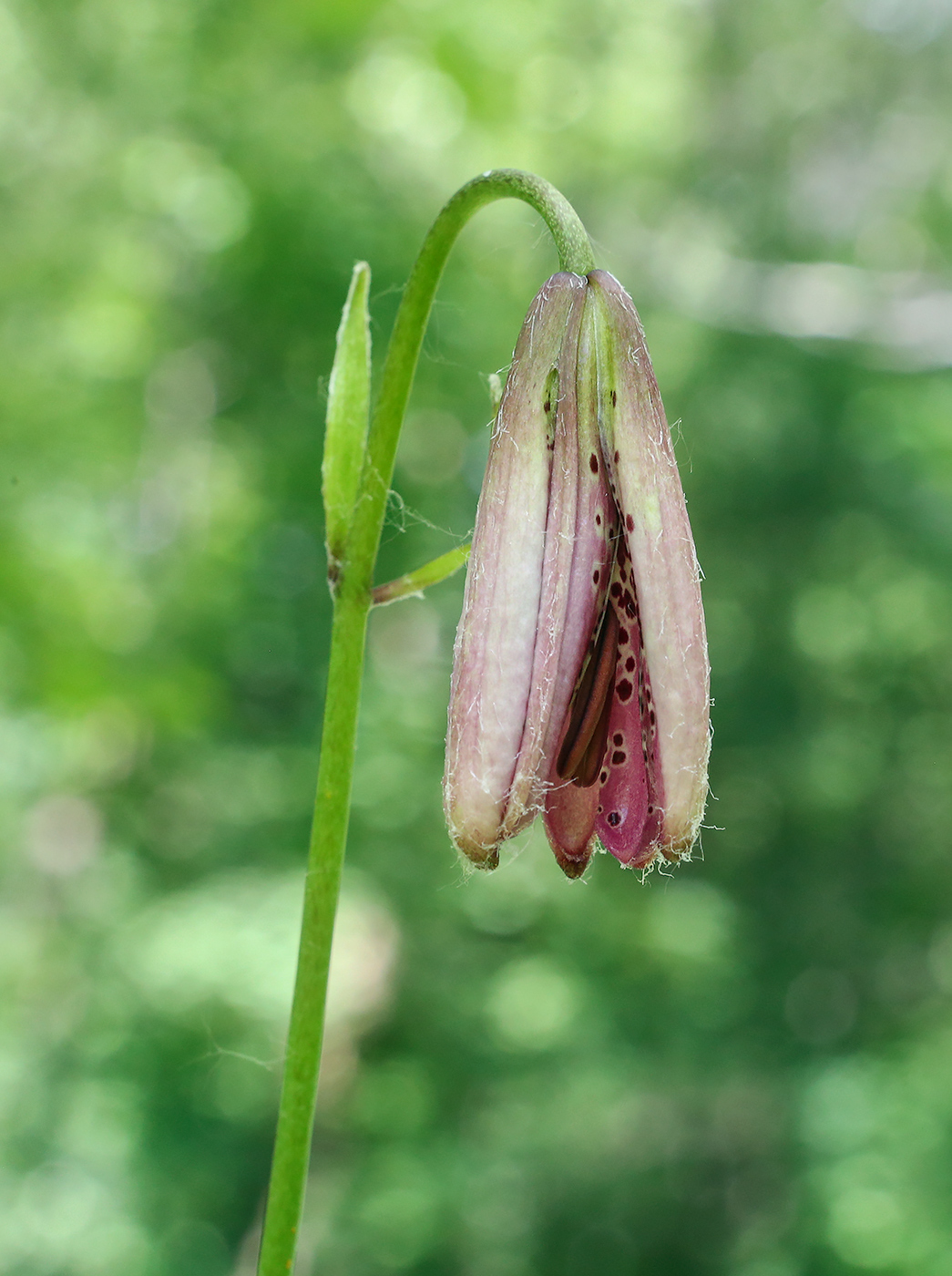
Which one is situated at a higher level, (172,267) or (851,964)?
(172,267)

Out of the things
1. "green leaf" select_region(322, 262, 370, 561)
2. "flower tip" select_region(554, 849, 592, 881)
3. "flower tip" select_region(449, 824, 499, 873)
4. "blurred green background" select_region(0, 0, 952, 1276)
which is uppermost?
"blurred green background" select_region(0, 0, 952, 1276)

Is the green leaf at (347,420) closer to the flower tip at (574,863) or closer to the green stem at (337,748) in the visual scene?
the green stem at (337,748)

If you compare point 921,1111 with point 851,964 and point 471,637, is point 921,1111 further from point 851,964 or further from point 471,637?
point 471,637

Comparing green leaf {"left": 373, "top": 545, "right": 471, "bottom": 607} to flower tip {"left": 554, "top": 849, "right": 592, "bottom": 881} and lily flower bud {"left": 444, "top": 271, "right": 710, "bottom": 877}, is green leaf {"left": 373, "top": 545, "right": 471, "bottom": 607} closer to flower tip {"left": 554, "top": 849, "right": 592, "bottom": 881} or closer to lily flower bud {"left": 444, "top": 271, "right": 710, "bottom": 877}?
lily flower bud {"left": 444, "top": 271, "right": 710, "bottom": 877}

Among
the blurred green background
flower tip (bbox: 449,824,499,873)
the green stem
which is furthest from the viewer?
the blurred green background

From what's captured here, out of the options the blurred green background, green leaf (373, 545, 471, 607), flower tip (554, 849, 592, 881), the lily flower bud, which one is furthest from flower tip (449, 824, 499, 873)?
the blurred green background

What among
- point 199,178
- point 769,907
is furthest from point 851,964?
point 199,178
